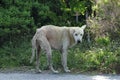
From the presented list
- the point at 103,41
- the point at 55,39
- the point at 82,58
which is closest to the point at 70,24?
the point at 103,41

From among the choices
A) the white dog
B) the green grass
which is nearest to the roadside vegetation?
the green grass

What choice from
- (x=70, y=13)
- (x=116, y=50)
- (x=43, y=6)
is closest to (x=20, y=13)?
(x=43, y=6)

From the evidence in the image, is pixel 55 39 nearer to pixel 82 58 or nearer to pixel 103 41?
pixel 82 58

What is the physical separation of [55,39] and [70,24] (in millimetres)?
5558

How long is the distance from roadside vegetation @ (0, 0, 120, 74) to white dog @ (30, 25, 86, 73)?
0.59m

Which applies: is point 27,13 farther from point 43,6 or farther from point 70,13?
point 70,13

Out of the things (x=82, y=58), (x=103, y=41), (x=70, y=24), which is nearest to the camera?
(x=82, y=58)

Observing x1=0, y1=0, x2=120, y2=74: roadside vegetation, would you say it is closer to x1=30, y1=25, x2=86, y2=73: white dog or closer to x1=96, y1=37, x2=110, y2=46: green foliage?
x1=96, y1=37, x2=110, y2=46: green foliage

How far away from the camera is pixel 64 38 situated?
12.1 meters

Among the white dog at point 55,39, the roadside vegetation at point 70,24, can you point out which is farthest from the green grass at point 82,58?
the white dog at point 55,39

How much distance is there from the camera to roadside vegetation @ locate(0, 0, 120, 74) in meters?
12.2

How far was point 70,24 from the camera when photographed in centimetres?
1745

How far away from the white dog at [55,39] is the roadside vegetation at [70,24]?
59 cm

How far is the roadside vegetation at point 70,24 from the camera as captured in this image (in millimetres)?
12234
